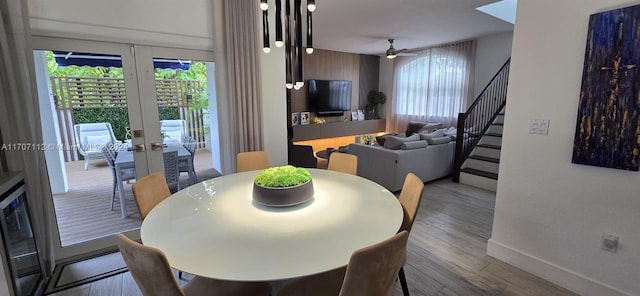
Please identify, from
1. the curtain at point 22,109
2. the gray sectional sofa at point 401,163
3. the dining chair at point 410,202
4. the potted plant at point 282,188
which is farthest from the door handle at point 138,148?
the gray sectional sofa at point 401,163

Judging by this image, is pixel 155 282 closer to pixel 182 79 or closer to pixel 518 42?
pixel 182 79

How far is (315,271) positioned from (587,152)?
6.82 ft

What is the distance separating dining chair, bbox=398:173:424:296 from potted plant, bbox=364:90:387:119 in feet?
21.7

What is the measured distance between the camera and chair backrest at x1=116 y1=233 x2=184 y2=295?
103 centimetres

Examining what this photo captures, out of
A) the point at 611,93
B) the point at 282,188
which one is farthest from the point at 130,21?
the point at 611,93

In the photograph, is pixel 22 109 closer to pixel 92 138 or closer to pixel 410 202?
pixel 92 138

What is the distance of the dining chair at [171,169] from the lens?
288cm

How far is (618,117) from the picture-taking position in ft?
5.84

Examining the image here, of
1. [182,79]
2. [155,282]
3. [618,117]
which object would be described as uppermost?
[182,79]

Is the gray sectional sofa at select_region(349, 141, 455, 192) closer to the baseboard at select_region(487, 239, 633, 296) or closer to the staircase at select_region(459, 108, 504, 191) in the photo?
the staircase at select_region(459, 108, 504, 191)

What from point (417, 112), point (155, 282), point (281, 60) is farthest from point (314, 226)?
point (417, 112)

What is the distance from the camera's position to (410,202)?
1.86 m

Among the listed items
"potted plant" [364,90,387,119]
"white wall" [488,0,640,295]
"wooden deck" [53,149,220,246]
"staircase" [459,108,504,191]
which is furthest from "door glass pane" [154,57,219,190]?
"potted plant" [364,90,387,119]

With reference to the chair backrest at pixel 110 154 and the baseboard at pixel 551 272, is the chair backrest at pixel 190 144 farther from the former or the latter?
the baseboard at pixel 551 272
